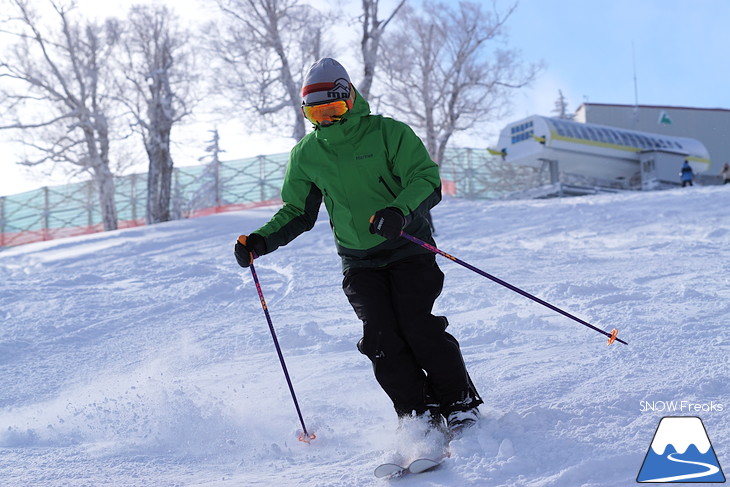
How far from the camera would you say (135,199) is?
2766cm

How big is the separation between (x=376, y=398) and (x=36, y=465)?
1526mm

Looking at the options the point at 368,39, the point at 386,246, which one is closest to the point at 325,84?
the point at 386,246

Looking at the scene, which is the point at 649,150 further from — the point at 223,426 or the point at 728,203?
the point at 223,426

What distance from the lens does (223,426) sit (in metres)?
3.19

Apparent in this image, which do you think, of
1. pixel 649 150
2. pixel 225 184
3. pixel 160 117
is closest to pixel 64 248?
pixel 160 117

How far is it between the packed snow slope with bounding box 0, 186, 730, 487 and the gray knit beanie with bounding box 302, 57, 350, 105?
1.42 metres

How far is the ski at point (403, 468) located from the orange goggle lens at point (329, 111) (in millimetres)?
1372

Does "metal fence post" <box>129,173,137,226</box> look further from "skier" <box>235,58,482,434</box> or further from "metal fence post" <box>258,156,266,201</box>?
"skier" <box>235,58,482,434</box>

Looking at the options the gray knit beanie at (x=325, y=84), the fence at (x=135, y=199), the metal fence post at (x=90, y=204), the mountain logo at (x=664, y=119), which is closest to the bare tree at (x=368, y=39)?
the fence at (x=135, y=199)

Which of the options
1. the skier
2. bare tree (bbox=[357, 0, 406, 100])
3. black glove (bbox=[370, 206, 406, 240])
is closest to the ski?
the skier

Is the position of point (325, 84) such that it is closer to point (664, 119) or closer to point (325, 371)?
point (325, 371)

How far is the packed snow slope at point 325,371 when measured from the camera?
2.46 metres

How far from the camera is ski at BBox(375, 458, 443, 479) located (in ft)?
7.60

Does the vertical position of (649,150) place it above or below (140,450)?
above
